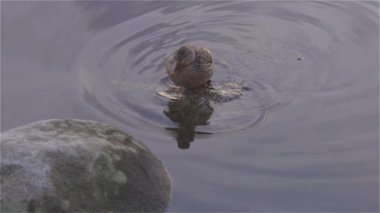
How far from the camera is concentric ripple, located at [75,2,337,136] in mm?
6984

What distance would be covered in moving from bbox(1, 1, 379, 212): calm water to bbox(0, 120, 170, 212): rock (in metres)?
0.38

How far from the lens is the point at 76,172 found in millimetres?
5129

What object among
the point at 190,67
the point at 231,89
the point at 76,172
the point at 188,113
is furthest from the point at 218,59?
the point at 76,172

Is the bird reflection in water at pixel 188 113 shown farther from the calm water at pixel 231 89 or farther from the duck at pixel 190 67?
the duck at pixel 190 67

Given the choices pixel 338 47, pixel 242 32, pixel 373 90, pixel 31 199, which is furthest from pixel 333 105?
pixel 31 199

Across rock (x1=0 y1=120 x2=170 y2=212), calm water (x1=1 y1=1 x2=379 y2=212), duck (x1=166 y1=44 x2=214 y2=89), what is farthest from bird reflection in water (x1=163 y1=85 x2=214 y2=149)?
rock (x1=0 y1=120 x2=170 y2=212)

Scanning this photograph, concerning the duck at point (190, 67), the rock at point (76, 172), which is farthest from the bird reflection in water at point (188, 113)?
the rock at point (76, 172)

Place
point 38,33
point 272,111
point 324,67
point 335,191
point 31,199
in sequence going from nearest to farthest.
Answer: point 31,199 < point 335,191 < point 272,111 < point 324,67 < point 38,33

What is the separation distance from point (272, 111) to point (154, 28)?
2313 mm

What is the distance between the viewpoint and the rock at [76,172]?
494 centimetres

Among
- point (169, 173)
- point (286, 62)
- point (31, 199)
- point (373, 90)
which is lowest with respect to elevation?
point (31, 199)

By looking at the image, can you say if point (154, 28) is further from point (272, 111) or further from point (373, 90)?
point (373, 90)

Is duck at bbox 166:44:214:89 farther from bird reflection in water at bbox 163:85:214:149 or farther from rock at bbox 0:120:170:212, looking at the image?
rock at bbox 0:120:170:212

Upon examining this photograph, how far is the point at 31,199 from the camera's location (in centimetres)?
490
